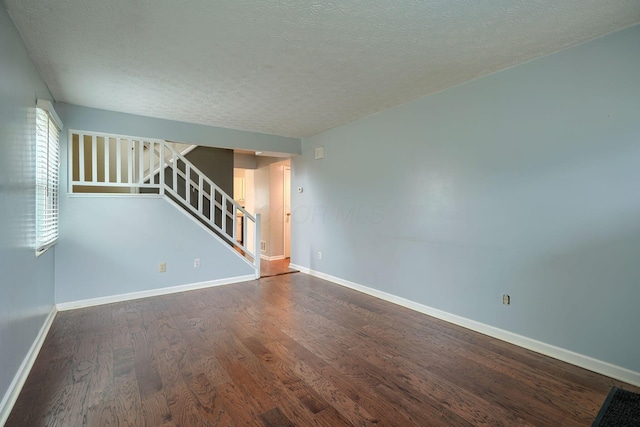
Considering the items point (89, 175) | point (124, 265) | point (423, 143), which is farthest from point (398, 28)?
point (89, 175)

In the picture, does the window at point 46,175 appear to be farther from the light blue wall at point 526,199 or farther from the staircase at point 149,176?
the light blue wall at point 526,199

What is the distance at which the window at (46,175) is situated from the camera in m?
2.53

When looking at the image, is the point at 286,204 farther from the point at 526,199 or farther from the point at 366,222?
the point at 526,199

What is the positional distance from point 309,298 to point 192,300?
1.45 meters

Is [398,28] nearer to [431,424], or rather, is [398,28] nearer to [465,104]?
[465,104]

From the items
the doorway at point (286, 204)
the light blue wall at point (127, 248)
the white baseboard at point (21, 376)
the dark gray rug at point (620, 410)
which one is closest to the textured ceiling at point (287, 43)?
the light blue wall at point (127, 248)

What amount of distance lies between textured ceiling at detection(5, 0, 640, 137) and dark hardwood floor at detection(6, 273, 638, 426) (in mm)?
2337

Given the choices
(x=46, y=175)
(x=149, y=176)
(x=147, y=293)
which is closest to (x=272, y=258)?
(x=147, y=293)

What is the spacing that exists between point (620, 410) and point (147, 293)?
4513mm

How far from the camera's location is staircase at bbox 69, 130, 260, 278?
3.79 metres

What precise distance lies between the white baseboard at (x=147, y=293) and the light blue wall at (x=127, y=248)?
0.15 feet

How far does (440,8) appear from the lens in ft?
6.03

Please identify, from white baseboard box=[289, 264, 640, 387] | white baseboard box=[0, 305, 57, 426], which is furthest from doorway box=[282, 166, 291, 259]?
white baseboard box=[0, 305, 57, 426]

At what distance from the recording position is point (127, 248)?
3820mm
